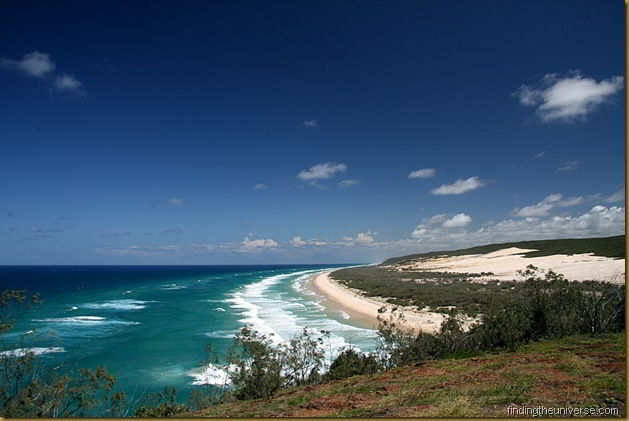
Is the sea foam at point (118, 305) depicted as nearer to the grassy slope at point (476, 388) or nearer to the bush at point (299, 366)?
the bush at point (299, 366)

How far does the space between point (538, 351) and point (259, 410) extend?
39.9 feet

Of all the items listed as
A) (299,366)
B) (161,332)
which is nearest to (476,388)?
(299,366)

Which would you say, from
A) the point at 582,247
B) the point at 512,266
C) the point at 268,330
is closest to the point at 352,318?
the point at 268,330

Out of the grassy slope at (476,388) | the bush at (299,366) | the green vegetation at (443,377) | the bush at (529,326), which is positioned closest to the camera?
the grassy slope at (476,388)

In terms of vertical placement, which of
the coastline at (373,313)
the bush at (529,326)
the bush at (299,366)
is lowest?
the coastline at (373,313)

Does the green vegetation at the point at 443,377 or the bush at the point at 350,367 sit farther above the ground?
the green vegetation at the point at 443,377

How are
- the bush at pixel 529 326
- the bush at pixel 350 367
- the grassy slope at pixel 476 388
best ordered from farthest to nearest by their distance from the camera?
the bush at pixel 529 326 → the bush at pixel 350 367 → the grassy slope at pixel 476 388

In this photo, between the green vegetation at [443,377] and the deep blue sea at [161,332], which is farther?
the deep blue sea at [161,332]

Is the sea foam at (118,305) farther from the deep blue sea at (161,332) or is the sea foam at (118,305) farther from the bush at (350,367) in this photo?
the bush at (350,367)

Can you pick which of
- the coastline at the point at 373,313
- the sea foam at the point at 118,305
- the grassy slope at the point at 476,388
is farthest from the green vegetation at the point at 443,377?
the sea foam at the point at 118,305

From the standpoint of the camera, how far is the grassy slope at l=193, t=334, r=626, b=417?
9984mm

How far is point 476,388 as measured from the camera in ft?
38.3

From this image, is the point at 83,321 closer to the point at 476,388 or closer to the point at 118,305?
the point at 118,305

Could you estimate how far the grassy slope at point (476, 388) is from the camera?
9984 millimetres
